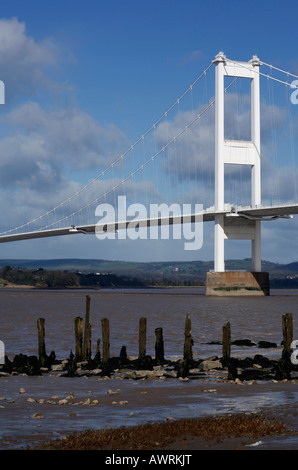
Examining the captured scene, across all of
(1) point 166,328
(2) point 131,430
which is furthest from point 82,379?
(1) point 166,328

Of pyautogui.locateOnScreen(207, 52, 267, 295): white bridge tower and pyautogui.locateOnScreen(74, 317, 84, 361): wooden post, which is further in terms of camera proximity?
pyautogui.locateOnScreen(207, 52, 267, 295): white bridge tower

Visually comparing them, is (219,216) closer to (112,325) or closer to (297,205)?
(297,205)

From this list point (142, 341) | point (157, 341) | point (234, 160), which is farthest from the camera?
Result: point (234, 160)

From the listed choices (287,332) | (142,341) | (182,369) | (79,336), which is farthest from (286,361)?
(79,336)

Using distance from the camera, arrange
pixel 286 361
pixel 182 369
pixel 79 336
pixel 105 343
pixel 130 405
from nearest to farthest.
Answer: pixel 130 405
pixel 182 369
pixel 286 361
pixel 105 343
pixel 79 336

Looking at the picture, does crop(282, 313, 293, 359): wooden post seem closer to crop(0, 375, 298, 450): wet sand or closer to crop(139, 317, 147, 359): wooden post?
crop(0, 375, 298, 450): wet sand

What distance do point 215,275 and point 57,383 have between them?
182 feet

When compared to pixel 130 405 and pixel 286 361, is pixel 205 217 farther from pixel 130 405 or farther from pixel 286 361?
pixel 130 405

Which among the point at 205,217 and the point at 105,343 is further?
the point at 205,217

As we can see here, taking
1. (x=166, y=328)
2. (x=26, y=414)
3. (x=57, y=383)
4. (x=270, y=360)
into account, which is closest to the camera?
(x=26, y=414)

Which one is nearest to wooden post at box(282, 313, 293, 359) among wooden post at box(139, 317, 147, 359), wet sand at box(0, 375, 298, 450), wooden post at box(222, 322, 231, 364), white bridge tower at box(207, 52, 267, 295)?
wooden post at box(222, 322, 231, 364)

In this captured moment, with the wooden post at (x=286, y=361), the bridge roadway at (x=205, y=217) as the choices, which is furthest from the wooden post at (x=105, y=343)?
the bridge roadway at (x=205, y=217)

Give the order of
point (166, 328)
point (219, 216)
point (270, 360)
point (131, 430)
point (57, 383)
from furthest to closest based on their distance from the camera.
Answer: point (219, 216) < point (166, 328) < point (270, 360) < point (57, 383) < point (131, 430)
